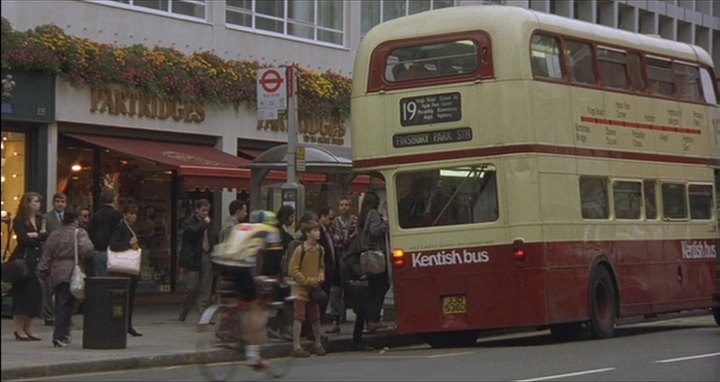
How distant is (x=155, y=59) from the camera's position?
2564 centimetres

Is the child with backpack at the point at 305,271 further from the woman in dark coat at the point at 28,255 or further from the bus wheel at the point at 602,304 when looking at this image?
the bus wheel at the point at 602,304

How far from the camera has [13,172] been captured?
23594mm

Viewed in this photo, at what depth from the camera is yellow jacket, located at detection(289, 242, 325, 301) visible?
690 inches

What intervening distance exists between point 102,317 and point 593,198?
7388 mm

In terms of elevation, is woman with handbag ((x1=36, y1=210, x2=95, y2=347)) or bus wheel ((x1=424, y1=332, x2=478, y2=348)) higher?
woman with handbag ((x1=36, y1=210, x2=95, y2=347))

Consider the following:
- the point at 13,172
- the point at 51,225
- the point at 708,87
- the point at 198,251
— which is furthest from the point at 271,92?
the point at 708,87

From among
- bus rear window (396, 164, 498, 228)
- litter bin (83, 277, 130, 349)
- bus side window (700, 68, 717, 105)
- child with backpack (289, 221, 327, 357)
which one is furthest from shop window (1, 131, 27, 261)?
bus side window (700, 68, 717, 105)

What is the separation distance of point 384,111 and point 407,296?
8.28ft

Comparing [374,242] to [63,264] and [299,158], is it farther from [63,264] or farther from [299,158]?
[63,264]

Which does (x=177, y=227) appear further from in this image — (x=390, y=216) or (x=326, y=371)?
(x=326, y=371)

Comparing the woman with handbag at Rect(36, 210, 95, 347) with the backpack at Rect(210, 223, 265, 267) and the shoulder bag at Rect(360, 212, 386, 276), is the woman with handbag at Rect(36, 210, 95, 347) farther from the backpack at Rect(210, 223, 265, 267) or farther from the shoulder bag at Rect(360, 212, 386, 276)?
the backpack at Rect(210, 223, 265, 267)

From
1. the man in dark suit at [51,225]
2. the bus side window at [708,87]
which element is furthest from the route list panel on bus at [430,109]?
the bus side window at [708,87]

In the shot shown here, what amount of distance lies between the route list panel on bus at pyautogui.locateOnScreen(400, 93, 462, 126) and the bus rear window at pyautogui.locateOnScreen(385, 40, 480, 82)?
1.00 ft

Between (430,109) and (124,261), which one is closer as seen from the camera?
(124,261)
